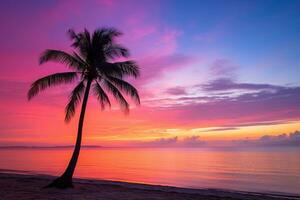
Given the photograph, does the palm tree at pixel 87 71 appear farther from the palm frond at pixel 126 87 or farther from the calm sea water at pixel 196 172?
the calm sea water at pixel 196 172

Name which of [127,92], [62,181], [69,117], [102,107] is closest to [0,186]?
[62,181]

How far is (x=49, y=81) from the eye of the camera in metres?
18.5

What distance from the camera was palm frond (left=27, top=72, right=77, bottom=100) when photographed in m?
18.2

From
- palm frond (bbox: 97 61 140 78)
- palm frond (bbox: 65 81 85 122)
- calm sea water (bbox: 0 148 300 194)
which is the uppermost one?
palm frond (bbox: 97 61 140 78)

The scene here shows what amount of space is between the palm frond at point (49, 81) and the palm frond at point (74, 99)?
63 cm

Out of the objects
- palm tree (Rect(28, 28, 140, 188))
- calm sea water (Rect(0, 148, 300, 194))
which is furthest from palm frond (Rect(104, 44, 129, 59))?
calm sea water (Rect(0, 148, 300, 194))

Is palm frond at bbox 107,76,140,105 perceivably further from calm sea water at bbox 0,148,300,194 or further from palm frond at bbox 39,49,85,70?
calm sea water at bbox 0,148,300,194

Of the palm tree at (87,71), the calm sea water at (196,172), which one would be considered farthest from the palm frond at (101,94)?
the calm sea water at (196,172)

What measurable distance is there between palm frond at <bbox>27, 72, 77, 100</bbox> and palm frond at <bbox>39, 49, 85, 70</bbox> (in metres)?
0.57

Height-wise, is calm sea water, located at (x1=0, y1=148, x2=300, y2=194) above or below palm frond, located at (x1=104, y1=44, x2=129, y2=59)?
below

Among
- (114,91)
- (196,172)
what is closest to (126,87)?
(114,91)

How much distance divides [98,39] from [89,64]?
1573mm

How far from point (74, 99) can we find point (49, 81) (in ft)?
5.84

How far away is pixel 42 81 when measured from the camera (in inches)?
723
